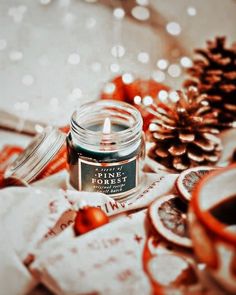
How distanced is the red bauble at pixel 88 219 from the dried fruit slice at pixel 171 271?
100 millimetres

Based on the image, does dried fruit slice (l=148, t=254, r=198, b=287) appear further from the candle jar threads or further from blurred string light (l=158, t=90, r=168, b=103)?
blurred string light (l=158, t=90, r=168, b=103)

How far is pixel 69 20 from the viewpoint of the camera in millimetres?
1137

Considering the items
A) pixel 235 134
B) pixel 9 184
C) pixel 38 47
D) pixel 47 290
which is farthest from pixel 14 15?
pixel 47 290

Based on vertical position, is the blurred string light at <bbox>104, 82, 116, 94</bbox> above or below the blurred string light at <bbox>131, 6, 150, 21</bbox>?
below

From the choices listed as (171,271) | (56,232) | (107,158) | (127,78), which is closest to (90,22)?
(127,78)

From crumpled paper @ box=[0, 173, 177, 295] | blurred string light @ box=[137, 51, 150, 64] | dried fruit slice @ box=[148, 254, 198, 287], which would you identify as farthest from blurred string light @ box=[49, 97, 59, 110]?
dried fruit slice @ box=[148, 254, 198, 287]

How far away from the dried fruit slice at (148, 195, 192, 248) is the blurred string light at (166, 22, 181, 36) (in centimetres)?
52

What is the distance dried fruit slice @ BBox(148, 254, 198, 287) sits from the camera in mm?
637

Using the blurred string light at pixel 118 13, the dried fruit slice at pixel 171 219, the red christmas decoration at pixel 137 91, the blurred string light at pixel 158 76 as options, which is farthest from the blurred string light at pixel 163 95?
the dried fruit slice at pixel 171 219

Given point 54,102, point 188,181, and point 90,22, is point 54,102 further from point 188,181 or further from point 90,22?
point 188,181

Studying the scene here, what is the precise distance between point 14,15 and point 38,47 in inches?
3.3

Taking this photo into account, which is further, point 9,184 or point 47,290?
point 9,184

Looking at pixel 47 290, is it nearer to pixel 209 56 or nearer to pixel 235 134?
pixel 235 134

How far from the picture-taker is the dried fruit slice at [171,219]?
2.29ft
